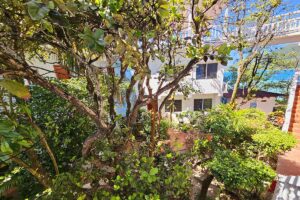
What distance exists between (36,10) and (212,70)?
13.1m

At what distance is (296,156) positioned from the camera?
534 centimetres

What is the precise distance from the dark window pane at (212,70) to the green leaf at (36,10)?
42.4ft

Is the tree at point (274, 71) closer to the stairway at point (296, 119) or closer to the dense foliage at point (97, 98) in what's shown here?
the stairway at point (296, 119)

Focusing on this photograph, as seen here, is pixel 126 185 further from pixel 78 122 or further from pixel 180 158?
pixel 78 122

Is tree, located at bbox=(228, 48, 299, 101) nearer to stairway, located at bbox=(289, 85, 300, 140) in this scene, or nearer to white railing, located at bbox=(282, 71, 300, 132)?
white railing, located at bbox=(282, 71, 300, 132)

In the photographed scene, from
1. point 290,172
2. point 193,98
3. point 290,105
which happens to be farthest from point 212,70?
point 290,172

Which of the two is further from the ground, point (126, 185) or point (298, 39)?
point (298, 39)

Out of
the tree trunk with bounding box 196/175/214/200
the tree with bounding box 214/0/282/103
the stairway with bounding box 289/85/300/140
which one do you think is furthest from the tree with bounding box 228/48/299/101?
the tree trunk with bounding box 196/175/214/200

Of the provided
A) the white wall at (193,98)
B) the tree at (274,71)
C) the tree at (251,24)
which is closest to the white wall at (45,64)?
the tree at (251,24)

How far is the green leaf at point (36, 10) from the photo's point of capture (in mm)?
701

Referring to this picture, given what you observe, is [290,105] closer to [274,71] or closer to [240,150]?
[240,150]

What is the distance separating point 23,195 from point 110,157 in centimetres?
188

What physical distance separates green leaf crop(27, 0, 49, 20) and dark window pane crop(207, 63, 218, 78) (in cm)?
1291

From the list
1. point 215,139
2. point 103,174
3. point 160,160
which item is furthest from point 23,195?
point 215,139
